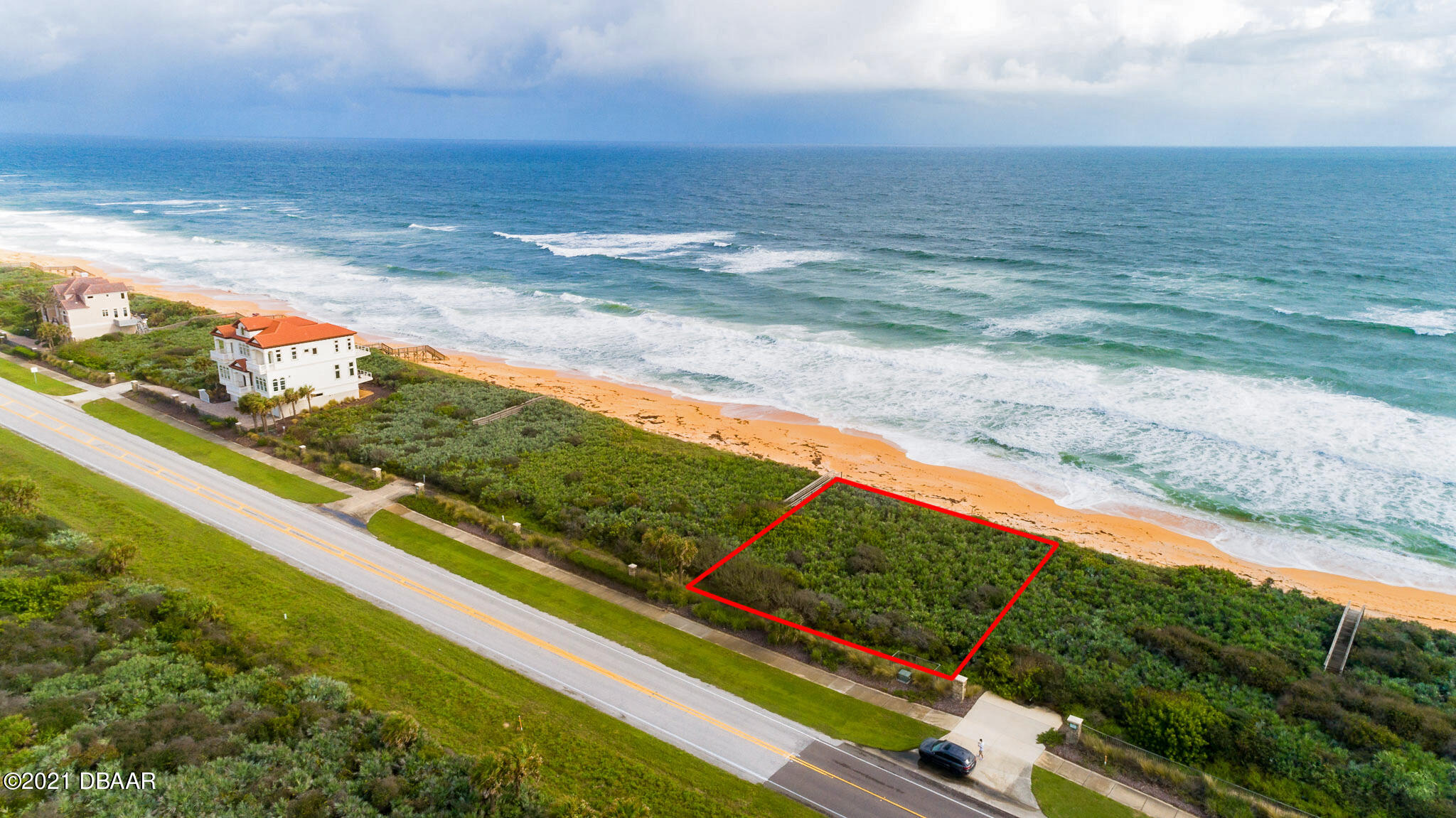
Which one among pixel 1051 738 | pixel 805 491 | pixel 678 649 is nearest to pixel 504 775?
pixel 678 649

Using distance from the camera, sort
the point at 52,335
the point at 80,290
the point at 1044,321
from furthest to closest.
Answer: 1. the point at 1044,321
2. the point at 80,290
3. the point at 52,335

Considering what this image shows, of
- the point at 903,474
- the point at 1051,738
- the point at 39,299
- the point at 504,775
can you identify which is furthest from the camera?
the point at 39,299

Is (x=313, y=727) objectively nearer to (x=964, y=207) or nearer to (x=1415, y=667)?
(x=1415, y=667)

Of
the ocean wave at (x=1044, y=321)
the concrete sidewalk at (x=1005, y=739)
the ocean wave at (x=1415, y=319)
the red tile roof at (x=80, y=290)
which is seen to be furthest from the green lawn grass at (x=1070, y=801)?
the red tile roof at (x=80, y=290)

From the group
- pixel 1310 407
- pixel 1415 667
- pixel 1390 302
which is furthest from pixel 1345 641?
pixel 1390 302

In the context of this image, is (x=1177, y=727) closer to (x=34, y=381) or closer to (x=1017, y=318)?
(x=1017, y=318)

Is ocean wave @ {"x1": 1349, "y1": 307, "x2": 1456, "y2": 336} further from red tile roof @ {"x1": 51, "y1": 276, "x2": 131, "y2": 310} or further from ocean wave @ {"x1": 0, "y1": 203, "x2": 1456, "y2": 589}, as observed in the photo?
red tile roof @ {"x1": 51, "y1": 276, "x2": 131, "y2": 310}

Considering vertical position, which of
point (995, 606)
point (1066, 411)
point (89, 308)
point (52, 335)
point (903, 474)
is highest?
point (89, 308)
